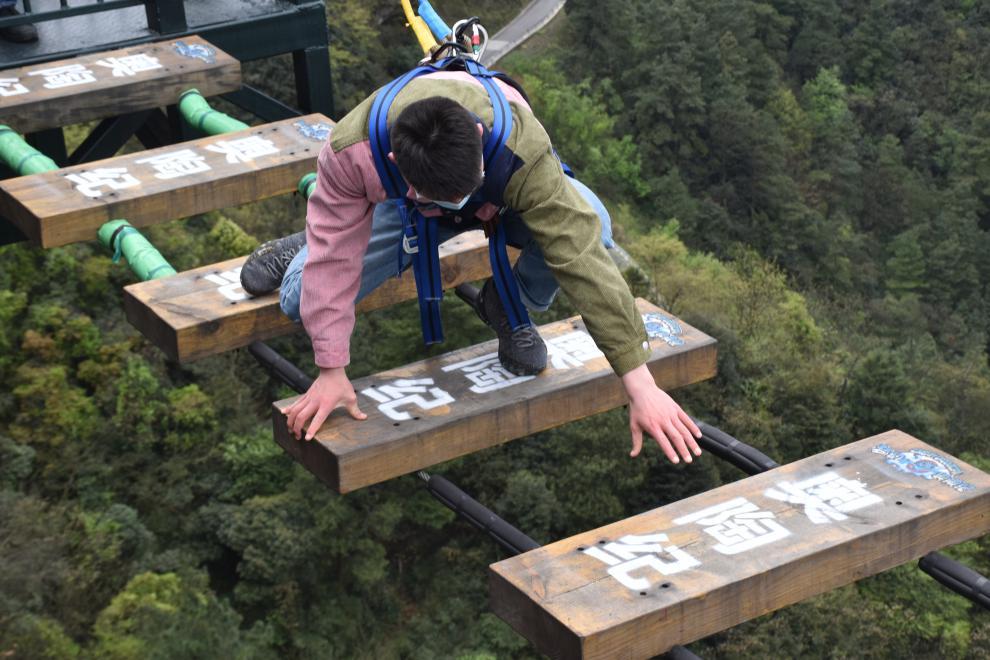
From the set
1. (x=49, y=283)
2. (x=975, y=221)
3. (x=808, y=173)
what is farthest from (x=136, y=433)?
(x=975, y=221)

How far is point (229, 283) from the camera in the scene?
491 cm

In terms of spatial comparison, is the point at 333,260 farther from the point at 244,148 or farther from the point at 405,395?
the point at 244,148

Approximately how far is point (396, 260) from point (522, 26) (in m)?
45.5

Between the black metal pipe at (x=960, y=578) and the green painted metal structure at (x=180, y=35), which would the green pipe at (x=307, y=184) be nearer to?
the green painted metal structure at (x=180, y=35)

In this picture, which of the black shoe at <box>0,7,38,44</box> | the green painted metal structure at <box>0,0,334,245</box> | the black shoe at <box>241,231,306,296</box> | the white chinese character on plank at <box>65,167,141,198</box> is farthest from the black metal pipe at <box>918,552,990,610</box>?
the black shoe at <box>0,7,38,44</box>

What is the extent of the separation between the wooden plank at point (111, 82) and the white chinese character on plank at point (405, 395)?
2.42m

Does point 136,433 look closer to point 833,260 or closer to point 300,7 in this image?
point 300,7

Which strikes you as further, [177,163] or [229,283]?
[177,163]

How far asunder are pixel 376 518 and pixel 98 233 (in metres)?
18.7

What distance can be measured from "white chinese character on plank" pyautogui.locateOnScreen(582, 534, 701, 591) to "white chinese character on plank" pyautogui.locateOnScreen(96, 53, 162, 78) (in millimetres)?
3825

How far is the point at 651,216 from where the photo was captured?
45.2 m

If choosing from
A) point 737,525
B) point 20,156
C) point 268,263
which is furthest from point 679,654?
point 20,156

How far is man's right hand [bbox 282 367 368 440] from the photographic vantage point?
13.4ft

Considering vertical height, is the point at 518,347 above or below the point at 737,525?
above
